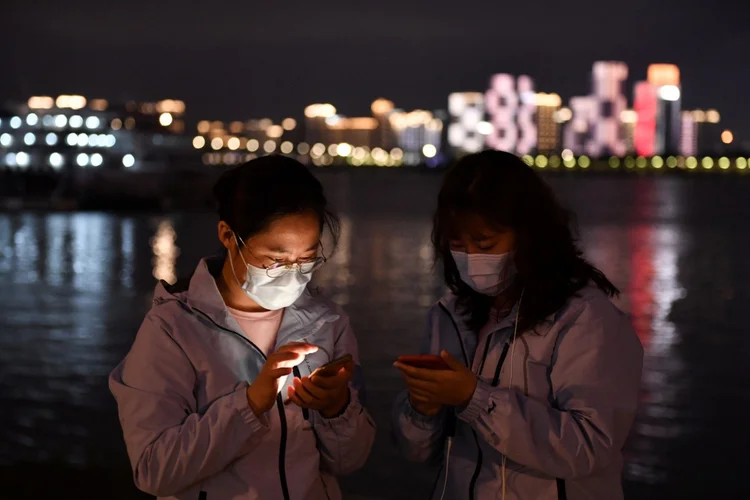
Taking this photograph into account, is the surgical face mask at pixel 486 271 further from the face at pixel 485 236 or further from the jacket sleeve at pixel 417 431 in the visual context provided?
the jacket sleeve at pixel 417 431

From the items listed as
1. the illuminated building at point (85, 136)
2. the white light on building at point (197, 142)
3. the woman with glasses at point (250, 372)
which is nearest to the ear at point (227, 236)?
the woman with glasses at point (250, 372)

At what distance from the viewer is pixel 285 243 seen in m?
2.28

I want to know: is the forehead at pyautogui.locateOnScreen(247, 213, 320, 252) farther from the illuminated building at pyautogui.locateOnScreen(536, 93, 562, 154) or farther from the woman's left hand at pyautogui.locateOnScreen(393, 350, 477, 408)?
the illuminated building at pyautogui.locateOnScreen(536, 93, 562, 154)

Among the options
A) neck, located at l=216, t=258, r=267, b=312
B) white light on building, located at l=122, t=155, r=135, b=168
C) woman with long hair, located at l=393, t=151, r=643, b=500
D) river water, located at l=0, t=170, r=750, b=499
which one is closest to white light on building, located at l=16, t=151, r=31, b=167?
white light on building, located at l=122, t=155, r=135, b=168

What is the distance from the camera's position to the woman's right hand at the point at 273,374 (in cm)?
212

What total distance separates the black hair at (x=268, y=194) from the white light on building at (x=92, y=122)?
83.2 metres

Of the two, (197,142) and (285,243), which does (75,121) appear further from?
→ (285,243)

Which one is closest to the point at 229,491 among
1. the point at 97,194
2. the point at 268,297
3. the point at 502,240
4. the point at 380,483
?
the point at 268,297

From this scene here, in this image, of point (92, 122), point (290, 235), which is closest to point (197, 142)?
point (92, 122)

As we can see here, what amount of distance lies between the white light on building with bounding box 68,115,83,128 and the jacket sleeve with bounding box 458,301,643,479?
85227mm

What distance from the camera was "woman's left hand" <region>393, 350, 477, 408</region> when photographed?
2.21 metres

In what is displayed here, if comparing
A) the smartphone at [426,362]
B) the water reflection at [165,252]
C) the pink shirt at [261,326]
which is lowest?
the water reflection at [165,252]

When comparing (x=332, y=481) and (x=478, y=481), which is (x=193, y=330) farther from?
(x=478, y=481)

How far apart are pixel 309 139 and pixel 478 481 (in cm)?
16923
